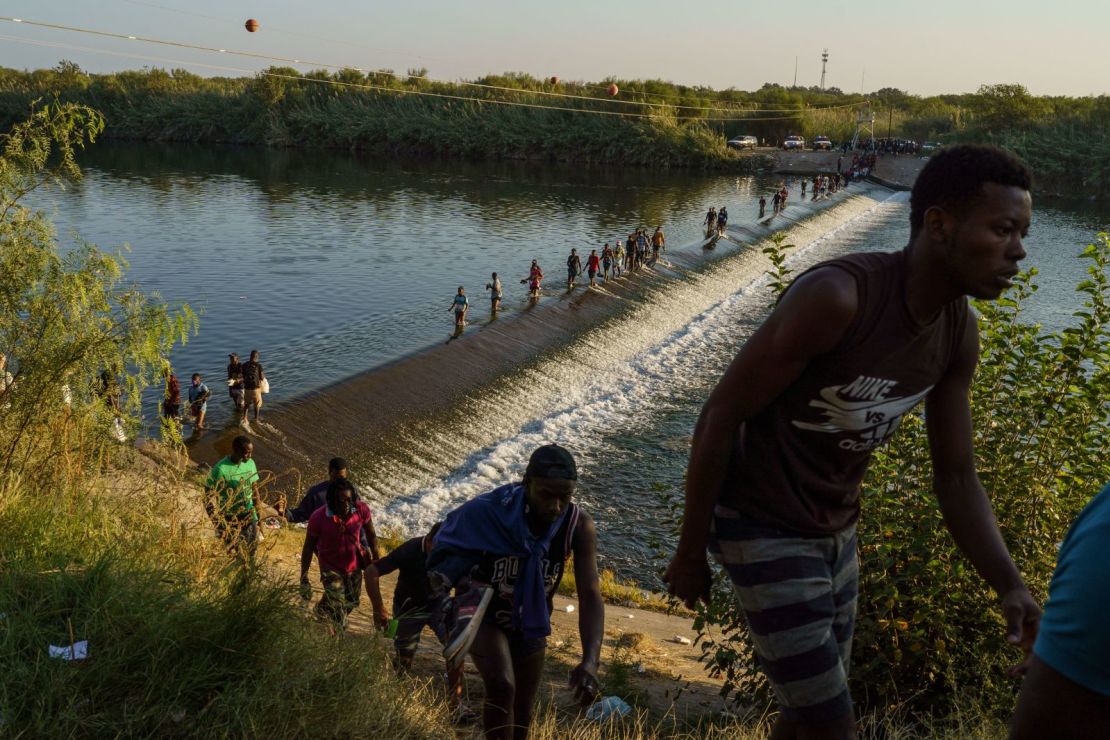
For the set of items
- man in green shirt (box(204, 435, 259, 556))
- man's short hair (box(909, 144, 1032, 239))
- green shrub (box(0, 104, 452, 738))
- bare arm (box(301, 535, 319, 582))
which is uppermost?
man's short hair (box(909, 144, 1032, 239))

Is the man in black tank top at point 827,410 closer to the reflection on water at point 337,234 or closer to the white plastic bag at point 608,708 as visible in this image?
the white plastic bag at point 608,708

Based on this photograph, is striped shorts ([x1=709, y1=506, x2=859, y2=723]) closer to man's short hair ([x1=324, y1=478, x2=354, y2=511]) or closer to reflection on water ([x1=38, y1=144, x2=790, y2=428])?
man's short hair ([x1=324, y1=478, x2=354, y2=511])

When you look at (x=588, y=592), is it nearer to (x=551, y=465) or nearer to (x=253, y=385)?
(x=551, y=465)

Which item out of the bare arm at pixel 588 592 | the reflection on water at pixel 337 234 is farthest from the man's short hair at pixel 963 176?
the reflection on water at pixel 337 234

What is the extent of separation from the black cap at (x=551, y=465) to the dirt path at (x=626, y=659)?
127 cm

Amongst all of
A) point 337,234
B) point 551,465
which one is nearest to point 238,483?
point 551,465

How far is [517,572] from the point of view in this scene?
418 centimetres

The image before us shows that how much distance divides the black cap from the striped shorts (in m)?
1.44

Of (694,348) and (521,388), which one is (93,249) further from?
(694,348)

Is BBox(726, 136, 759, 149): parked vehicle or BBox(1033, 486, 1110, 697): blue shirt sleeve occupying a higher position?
BBox(726, 136, 759, 149): parked vehicle

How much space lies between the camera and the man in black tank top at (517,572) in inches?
159

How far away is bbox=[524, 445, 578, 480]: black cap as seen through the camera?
4.00 metres

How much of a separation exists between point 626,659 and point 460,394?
11.3 meters

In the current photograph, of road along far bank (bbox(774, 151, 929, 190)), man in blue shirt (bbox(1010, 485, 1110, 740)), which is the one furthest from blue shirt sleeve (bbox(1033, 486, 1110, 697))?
road along far bank (bbox(774, 151, 929, 190))
